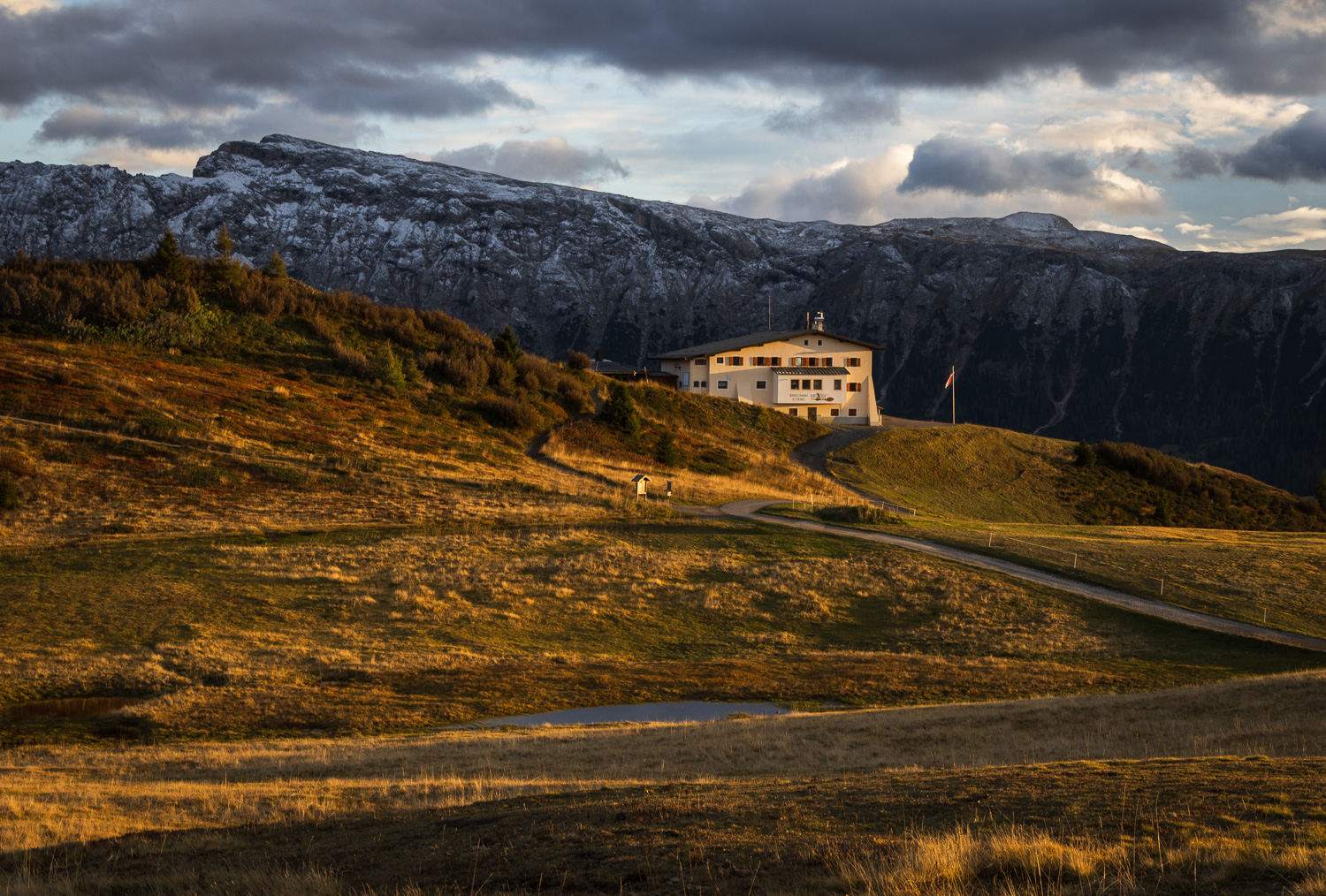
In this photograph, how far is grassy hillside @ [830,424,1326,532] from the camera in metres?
74.2

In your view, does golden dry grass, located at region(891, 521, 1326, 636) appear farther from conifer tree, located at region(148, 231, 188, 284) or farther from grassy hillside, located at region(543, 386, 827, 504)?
conifer tree, located at region(148, 231, 188, 284)

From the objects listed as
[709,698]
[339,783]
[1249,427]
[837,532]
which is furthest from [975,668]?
[1249,427]

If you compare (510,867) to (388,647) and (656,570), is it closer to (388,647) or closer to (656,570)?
(388,647)

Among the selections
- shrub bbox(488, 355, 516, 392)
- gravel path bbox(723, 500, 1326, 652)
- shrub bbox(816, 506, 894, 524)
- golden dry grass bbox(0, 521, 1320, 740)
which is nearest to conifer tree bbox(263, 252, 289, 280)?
A: shrub bbox(488, 355, 516, 392)

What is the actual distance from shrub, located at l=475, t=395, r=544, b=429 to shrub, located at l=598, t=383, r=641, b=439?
619 cm

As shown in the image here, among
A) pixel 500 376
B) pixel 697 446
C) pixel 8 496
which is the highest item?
pixel 500 376

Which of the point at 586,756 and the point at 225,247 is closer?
the point at 586,756

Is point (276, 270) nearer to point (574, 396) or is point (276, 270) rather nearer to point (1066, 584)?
point (574, 396)

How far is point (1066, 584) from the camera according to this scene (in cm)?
3944

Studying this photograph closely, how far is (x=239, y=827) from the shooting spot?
38.0 ft

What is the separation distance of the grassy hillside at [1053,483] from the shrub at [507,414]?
26422 millimetres

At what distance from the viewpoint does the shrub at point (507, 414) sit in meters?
68.9

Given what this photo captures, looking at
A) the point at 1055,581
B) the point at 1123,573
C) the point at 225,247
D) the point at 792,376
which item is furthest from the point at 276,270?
the point at 1123,573

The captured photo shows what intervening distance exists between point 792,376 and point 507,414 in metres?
39.0
